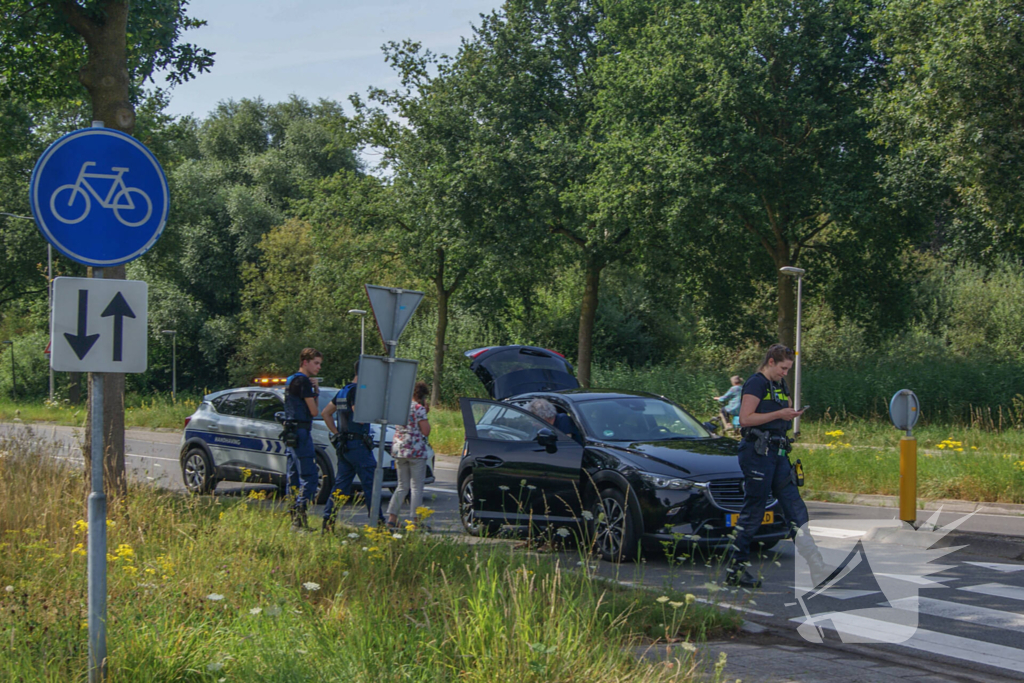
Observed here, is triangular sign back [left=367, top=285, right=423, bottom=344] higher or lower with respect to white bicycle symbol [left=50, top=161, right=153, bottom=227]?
lower

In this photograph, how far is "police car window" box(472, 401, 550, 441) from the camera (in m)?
9.58

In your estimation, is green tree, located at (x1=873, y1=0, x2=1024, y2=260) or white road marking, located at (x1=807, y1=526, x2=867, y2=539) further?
green tree, located at (x1=873, y1=0, x2=1024, y2=260)

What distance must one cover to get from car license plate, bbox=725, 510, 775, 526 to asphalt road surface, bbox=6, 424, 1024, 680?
0.36m

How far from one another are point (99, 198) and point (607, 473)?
5.29m

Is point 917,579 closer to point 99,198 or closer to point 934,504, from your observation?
point 934,504

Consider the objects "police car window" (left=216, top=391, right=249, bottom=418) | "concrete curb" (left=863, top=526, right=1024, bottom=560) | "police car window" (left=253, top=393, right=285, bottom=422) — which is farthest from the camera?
"police car window" (left=216, top=391, right=249, bottom=418)

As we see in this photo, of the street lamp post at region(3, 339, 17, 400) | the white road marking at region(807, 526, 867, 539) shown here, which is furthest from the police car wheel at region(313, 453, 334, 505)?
the street lamp post at region(3, 339, 17, 400)

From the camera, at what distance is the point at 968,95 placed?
54.5 feet

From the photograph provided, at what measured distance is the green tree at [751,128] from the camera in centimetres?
2322

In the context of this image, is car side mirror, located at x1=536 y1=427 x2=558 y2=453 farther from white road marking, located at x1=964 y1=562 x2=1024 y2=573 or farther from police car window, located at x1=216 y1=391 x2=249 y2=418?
police car window, located at x1=216 y1=391 x2=249 y2=418

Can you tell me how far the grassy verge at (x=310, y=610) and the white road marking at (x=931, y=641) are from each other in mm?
971

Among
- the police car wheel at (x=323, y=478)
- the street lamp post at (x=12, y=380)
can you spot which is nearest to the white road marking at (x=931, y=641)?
the police car wheel at (x=323, y=478)

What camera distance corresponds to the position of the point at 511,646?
13.8 feet

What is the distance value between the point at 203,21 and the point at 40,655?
10627 millimetres
